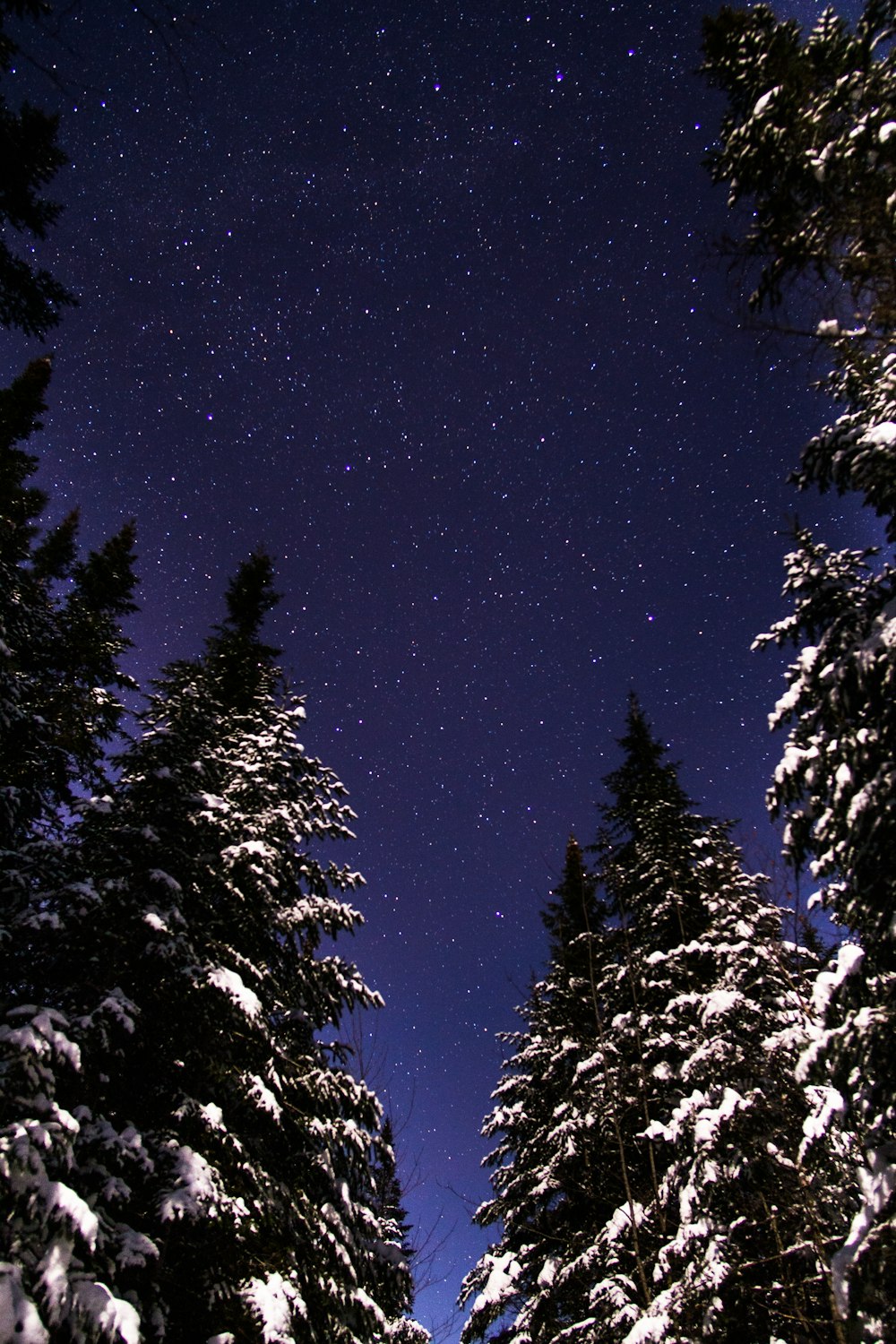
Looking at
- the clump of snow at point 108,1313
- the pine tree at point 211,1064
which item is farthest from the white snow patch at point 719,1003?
the clump of snow at point 108,1313

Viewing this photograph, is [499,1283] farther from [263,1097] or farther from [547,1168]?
[263,1097]

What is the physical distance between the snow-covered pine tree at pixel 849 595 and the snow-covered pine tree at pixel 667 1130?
154 centimetres

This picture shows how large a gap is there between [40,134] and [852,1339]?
17.3 meters

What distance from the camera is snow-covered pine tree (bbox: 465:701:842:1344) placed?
7496 millimetres

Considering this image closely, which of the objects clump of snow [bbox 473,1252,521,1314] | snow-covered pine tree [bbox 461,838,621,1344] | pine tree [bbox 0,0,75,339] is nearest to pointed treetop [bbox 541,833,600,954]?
snow-covered pine tree [bbox 461,838,621,1344]

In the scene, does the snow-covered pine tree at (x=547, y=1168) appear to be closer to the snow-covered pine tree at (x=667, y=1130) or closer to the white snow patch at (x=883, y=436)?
the snow-covered pine tree at (x=667, y=1130)

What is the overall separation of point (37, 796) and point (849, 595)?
10.7m

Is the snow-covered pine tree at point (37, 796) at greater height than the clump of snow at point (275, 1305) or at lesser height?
greater

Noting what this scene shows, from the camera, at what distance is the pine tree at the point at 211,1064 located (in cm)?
578

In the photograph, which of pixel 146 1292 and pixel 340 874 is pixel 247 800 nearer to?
pixel 340 874

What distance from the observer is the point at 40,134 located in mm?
9344

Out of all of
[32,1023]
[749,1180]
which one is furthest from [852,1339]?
[32,1023]

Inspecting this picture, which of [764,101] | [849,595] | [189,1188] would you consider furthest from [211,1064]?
[764,101]

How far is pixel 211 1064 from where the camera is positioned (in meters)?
7.16
